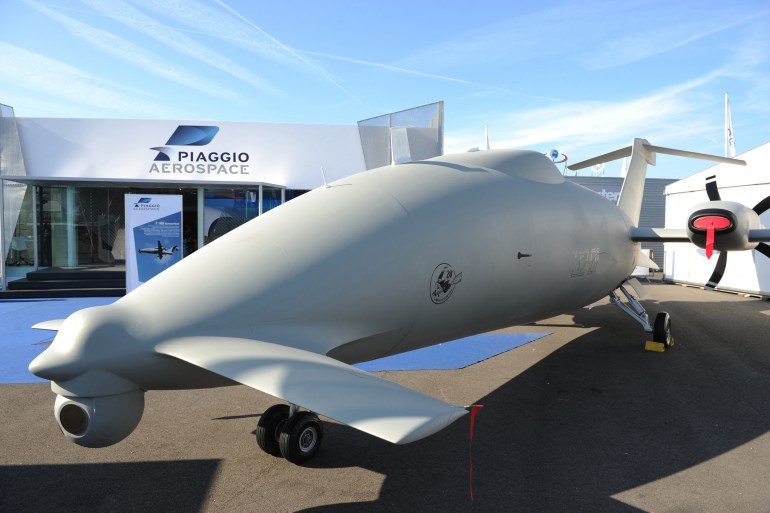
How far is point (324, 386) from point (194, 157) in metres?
15.5

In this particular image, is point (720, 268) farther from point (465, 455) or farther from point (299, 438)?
point (299, 438)

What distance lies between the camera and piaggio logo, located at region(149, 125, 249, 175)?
52.5ft

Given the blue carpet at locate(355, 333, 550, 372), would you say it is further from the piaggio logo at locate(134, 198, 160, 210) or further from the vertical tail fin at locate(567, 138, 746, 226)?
the piaggio logo at locate(134, 198, 160, 210)

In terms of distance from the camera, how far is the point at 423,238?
374 centimetres

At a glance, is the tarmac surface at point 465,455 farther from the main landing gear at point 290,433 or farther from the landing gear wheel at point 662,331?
the landing gear wheel at point 662,331

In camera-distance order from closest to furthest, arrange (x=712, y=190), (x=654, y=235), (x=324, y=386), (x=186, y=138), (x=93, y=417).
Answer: (x=324, y=386), (x=93, y=417), (x=654, y=235), (x=712, y=190), (x=186, y=138)

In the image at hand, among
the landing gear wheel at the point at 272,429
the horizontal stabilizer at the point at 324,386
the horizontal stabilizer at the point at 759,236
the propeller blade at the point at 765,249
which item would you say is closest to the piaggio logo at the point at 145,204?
the landing gear wheel at the point at 272,429

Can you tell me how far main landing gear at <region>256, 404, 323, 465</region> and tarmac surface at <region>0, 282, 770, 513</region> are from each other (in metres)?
0.10

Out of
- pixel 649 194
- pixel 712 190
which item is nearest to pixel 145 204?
pixel 712 190

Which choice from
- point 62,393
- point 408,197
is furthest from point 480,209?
point 62,393

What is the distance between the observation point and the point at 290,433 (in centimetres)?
422

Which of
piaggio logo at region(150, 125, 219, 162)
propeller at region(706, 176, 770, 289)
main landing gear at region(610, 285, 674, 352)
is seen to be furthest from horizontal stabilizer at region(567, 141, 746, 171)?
piaggio logo at region(150, 125, 219, 162)

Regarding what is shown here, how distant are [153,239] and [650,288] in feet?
50.6

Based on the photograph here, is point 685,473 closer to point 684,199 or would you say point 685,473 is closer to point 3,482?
point 3,482
